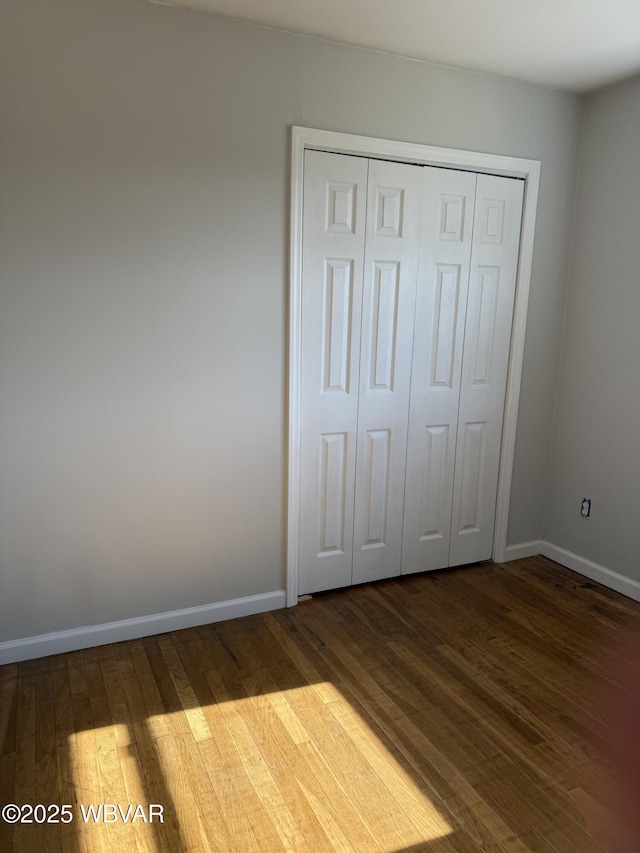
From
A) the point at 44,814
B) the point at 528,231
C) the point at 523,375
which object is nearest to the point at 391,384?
the point at 523,375

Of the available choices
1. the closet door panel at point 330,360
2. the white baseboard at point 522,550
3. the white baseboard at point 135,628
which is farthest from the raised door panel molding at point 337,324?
the white baseboard at point 522,550

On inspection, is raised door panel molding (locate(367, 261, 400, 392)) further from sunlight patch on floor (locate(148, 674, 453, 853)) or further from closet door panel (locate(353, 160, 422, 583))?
sunlight patch on floor (locate(148, 674, 453, 853))

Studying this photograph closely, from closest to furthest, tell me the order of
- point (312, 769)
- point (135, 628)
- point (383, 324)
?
point (312, 769) → point (135, 628) → point (383, 324)

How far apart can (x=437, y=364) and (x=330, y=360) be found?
2.01 ft

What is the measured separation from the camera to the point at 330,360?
2.86 m

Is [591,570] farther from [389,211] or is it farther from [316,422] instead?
[389,211]

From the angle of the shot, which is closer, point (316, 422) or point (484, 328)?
point (316, 422)

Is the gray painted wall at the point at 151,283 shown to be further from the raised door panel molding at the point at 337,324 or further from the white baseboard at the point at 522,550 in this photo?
the white baseboard at the point at 522,550

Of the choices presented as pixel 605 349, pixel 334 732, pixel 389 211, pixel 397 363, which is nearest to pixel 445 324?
pixel 397 363

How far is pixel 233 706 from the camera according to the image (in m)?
2.22

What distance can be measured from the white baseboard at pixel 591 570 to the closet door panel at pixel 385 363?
38.4 inches

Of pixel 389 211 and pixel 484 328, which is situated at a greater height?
pixel 389 211

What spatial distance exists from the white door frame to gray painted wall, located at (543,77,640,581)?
0.30 m

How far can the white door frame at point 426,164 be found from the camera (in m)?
2.62
